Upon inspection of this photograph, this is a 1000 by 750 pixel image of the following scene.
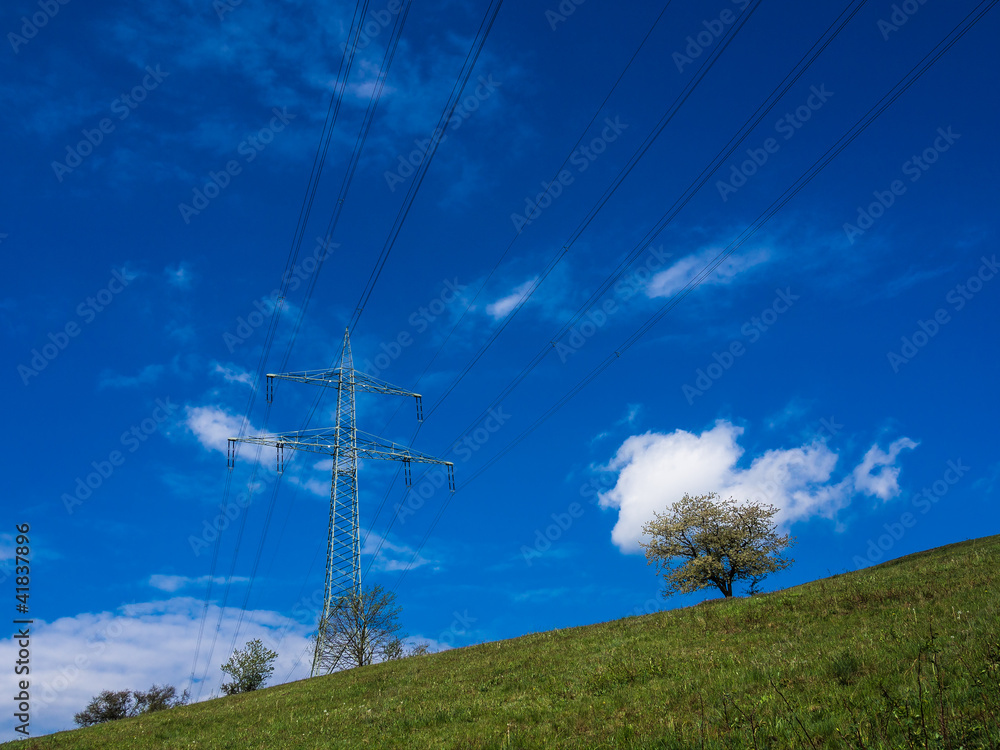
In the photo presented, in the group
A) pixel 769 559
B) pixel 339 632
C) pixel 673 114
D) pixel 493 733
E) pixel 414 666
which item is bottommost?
pixel 493 733

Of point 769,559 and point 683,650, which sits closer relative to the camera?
point 683,650

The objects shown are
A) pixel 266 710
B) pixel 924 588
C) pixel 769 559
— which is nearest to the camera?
pixel 924 588

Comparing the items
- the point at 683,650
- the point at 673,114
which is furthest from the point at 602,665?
the point at 673,114

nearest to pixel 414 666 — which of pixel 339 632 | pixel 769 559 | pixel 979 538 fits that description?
pixel 339 632

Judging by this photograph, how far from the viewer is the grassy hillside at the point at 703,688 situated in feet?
33.9

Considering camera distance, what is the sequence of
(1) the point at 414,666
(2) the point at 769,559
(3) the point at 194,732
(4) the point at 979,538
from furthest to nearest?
1. (2) the point at 769,559
2. (4) the point at 979,538
3. (1) the point at 414,666
4. (3) the point at 194,732

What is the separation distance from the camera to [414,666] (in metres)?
31.9

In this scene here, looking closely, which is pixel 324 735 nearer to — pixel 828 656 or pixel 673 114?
pixel 828 656

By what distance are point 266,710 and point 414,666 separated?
7.61 m

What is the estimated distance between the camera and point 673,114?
75.6 ft

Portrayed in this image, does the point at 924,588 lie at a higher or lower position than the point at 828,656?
higher

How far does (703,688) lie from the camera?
14594 millimetres

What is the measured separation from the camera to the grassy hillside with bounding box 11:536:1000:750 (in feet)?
33.9

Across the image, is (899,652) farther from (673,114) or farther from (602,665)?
(673,114)
